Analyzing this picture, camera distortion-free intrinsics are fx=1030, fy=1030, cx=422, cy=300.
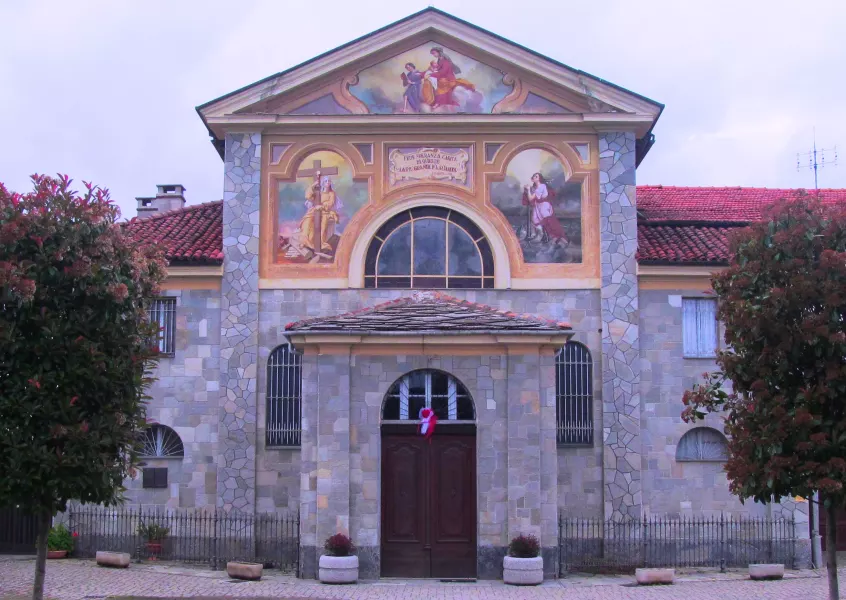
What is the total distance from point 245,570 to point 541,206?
34.3ft

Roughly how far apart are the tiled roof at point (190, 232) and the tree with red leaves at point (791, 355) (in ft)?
42.3

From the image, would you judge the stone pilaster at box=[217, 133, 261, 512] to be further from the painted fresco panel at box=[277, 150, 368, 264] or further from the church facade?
the painted fresco panel at box=[277, 150, 368, 264]

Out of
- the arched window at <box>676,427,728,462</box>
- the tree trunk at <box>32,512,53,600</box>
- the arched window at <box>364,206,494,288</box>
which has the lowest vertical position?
the tree trunk at <box>32,512,53,600</box>

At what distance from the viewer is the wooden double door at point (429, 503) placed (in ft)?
65.4

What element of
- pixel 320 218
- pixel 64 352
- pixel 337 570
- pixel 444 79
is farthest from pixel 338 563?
pixel 444 79

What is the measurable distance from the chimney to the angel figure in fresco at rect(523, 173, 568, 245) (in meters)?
10.9

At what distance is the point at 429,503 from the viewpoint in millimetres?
20125

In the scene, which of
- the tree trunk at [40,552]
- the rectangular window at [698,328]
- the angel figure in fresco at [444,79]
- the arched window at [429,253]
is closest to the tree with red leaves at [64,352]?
the tree trunk at [40,552]

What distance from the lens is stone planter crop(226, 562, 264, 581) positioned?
66.6 ft

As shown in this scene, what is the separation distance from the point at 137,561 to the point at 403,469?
6.69 m

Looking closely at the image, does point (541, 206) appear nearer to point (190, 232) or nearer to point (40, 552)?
point (190, 232)

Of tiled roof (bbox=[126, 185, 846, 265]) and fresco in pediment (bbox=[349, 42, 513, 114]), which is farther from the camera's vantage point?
fresco in pediment (bbox=[349, 42, 513, 114])

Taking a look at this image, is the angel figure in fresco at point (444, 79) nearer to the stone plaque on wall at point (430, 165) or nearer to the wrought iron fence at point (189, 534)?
the stone plaque on wall at point (430, 165)

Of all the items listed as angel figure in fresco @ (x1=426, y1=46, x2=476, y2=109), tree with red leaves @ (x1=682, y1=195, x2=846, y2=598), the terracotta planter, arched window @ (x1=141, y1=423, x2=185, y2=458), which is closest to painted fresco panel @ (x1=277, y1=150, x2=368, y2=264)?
angel figure in fresco @ (x1=426, y1=46, x2=476, y2=109)
